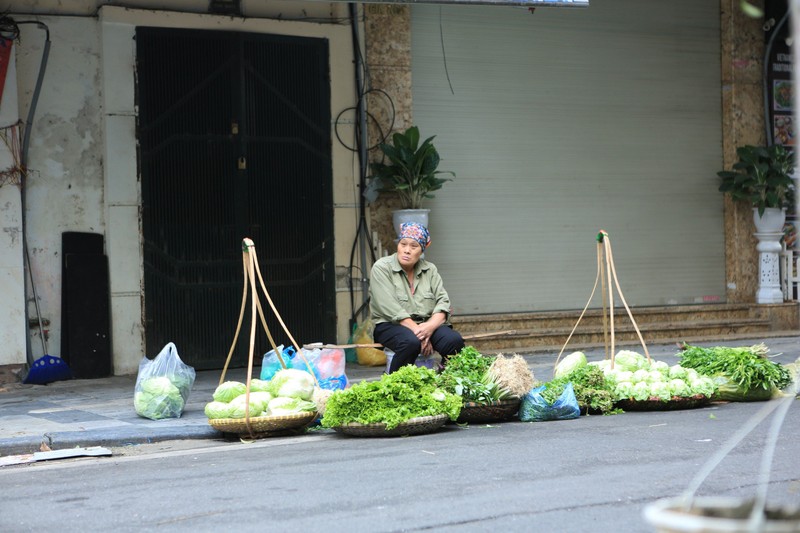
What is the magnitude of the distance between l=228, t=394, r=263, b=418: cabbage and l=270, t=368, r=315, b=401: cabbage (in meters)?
0.29

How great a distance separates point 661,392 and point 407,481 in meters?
3.73

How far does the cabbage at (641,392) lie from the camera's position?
29.5 feet

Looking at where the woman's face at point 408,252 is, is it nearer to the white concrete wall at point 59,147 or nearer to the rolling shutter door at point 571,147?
the white concrete wall at point 59,147

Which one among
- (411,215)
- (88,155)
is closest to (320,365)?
(411,215)

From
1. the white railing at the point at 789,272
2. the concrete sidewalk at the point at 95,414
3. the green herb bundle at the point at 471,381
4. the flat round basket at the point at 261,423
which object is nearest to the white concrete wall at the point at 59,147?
the concrete sidewalk at the point at 95,414

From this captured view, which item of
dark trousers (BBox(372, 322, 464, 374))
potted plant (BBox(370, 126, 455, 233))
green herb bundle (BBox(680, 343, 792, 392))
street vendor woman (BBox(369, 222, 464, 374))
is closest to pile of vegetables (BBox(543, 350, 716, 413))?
green herb bundle (BBox(680, 343, 792, 392))

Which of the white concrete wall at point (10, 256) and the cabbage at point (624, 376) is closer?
the cabbage at point (624, 376)

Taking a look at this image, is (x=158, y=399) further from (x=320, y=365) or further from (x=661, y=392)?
(x=661, y=392)

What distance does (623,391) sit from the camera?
902 cm

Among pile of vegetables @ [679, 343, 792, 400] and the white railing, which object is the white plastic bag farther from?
the white railing

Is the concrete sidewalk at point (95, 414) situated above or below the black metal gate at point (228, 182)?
below

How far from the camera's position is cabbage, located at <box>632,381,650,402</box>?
29.5 ft

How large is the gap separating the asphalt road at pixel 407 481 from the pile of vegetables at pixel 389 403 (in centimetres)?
18

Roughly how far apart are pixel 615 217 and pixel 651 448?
8.77 m
